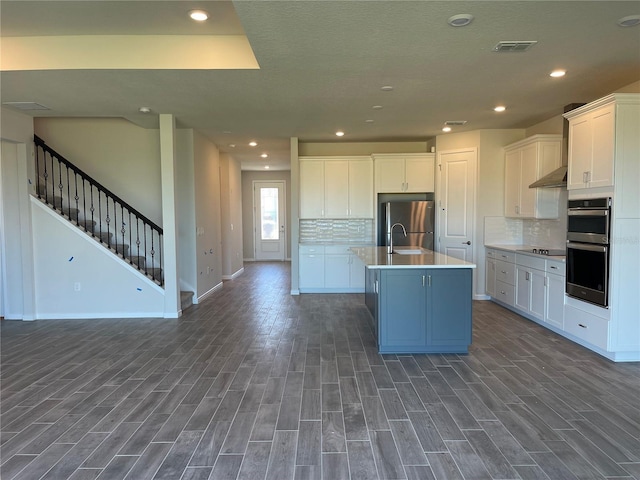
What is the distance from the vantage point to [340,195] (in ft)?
23.1

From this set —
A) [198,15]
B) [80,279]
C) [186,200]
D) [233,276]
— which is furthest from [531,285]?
[233,276]

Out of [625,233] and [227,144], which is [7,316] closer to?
[227,144]

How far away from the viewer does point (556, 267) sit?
4.31 metres

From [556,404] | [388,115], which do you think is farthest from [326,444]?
[388,115]

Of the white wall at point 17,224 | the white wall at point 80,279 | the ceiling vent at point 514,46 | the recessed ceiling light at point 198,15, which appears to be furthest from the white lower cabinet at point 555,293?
the white wall at point 17,224

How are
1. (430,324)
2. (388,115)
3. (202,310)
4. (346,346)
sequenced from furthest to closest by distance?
1. (202,310)
2. (388,115)
3. (346,346)
4. (430,324)

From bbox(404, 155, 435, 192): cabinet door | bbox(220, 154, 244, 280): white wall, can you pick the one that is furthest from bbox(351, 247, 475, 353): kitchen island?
bbox(220, 154, 244, 280): white wall

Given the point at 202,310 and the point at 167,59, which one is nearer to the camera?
the point at 167,59

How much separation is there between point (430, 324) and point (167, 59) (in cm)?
359

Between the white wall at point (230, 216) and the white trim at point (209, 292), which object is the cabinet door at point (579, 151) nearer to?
the white trim at point (209, 292)

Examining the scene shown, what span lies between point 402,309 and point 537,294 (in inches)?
81.2

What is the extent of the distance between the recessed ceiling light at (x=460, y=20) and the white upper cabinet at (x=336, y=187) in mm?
4289

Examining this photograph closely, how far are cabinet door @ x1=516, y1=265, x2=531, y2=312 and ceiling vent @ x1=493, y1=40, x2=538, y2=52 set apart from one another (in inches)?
112

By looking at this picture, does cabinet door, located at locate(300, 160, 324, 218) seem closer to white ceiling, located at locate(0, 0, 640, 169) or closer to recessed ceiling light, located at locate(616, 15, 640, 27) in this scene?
white ceiling, located at locate(0, 0, 640, 169)
